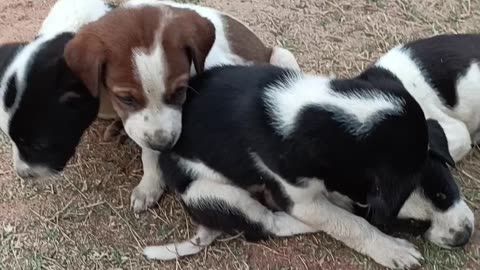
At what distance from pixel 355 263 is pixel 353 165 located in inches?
27.5

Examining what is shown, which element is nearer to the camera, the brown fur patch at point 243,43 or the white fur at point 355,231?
the white fur at point 355,231

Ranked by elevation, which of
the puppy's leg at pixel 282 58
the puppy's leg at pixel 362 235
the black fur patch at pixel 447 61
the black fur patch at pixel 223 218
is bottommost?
the black fur patch at pixel 223 218

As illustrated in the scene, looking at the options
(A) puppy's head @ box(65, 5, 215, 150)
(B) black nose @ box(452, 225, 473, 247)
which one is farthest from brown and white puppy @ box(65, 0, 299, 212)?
(B) black nose @ box(452, 225, 473, 247)

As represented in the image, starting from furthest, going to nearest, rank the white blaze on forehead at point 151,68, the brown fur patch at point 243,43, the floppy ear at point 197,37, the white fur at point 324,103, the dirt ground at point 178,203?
1. the brown fur patch at point 243,43
2. the dirt ground at point 178,203
3. the floppy ear at point 197,37
4. the white blaze on forehead at point 151,68
5. the white fur at point 324,103

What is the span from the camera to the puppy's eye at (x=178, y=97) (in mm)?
3963

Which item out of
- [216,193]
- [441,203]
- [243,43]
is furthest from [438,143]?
[243,43]

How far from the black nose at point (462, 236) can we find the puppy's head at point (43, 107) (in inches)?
76.7

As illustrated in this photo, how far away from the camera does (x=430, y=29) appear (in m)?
5.24

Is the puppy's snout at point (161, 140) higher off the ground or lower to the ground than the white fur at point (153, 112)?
lower

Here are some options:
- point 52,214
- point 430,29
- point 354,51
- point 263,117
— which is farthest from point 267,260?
point 430,29

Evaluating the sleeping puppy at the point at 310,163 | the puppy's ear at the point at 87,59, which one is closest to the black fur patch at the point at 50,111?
the puppy's ear at the point at 87,59

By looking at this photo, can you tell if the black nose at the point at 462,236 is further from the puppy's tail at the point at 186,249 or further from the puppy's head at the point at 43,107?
the puppy's head at the point at 43,107

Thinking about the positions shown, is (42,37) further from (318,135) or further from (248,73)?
(318,135)

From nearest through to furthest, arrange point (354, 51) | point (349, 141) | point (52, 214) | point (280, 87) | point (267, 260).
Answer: point (349, 141) → point (280, 87) → point (267, 260) → point (52, 214) → point (354, 51)
